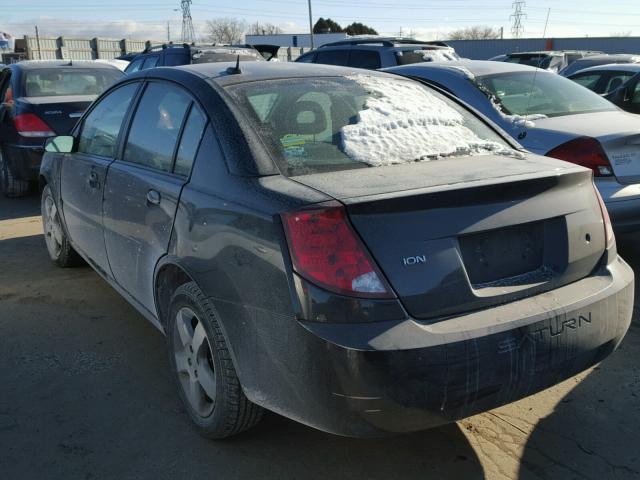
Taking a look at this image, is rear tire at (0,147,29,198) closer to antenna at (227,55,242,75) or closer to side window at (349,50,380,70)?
side window at (349,50,380,70)

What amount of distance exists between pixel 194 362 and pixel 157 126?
1289mm

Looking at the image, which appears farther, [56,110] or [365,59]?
[365,59]

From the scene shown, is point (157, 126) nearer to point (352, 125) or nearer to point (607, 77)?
point (352, 125)

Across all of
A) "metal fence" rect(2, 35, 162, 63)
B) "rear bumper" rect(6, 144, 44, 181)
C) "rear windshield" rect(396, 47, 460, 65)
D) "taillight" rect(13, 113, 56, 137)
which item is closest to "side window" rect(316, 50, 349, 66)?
"rear windshield" rect(396, 47, 460, 65)

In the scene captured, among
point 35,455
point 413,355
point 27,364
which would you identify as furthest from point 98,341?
point 413,355

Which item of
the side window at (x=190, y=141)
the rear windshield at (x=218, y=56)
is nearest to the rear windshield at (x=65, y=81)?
the rear windshield at (x=218, y=56)

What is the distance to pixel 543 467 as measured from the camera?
272 centimetres

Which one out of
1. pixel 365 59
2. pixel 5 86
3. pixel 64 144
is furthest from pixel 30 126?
pixel 365 59

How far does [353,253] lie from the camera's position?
7.38ft

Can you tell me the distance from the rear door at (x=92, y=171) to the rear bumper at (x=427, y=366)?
2.19 m

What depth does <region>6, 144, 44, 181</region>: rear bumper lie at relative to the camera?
7781 mm

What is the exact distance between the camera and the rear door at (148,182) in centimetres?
307

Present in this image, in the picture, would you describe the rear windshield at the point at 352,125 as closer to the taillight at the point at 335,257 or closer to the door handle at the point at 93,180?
the taillight at the point at 335,257

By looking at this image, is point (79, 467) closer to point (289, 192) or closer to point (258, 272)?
point (258, 272)
